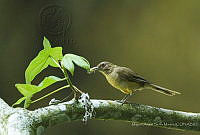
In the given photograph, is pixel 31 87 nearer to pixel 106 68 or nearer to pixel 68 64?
pixel 68 64

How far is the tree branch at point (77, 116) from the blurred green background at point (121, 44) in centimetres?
289

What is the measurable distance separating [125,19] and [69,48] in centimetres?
67

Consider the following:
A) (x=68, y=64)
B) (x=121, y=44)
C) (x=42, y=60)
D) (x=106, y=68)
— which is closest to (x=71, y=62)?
(x=68, y=64)

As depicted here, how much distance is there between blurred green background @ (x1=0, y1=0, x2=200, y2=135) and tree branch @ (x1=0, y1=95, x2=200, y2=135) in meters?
2.89

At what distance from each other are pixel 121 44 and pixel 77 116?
3217 millimetres

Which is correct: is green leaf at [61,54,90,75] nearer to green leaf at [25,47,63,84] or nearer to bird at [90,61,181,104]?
green leaf at [25,47,63,84]

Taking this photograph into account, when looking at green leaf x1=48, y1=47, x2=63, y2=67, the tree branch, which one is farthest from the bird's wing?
green leaf x1=48, y1=47, x2=63, y2=67

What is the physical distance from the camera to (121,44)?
4.49 m

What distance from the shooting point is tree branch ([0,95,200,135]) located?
44.3 inches

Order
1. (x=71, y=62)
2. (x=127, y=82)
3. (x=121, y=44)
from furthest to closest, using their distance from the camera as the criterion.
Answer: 1. (x=121, y=44)
2. (x=127, y=82)
3. (x=71, y=62)

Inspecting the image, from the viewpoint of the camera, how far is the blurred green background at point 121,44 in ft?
14.3

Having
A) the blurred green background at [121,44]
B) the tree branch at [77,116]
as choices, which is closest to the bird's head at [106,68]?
the tree branch at [77,116]

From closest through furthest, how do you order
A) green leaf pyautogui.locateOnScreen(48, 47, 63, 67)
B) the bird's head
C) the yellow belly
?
1. green leaf pyautogui.locateOnScreen(48, 47, 63, 67)
2. the yellow belly
3. the bird's head

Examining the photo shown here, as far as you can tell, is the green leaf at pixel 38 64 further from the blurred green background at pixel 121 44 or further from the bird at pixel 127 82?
the blurred green background at pixel 121 44
